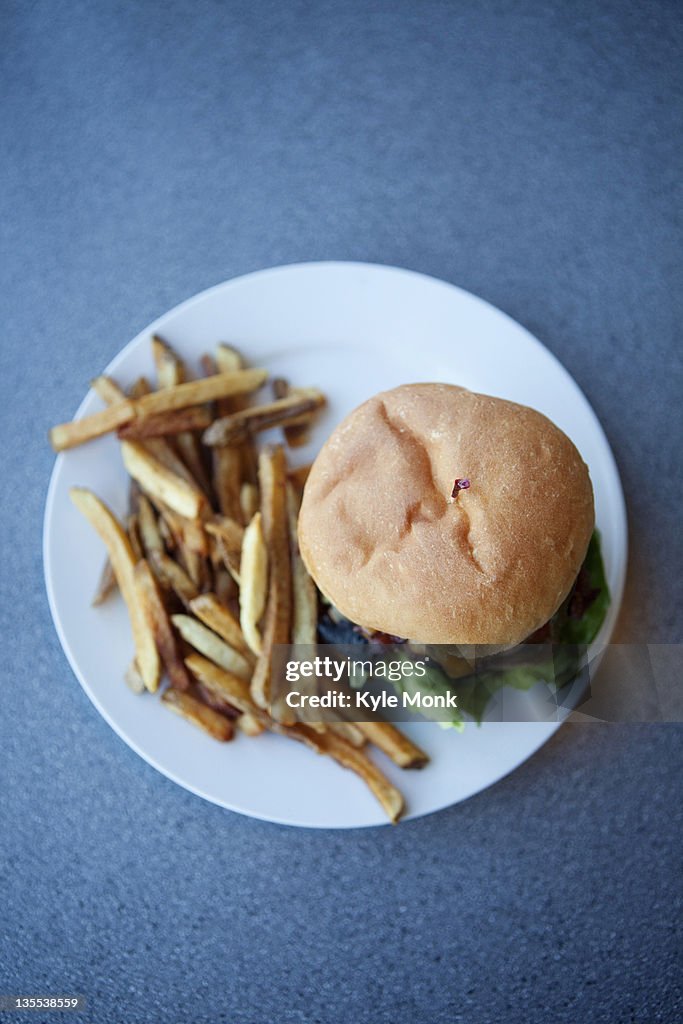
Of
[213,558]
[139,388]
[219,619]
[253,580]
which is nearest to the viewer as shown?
[253,580]

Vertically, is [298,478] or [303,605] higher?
[298,478]

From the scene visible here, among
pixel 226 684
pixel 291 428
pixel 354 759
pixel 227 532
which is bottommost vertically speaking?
pixel 354 759

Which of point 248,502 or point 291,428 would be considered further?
point 291,428

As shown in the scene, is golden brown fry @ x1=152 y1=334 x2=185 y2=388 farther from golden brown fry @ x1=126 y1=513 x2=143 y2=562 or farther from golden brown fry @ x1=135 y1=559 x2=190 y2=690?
golden brown fry @ x1=135 y1=559 x2=190 y2=690

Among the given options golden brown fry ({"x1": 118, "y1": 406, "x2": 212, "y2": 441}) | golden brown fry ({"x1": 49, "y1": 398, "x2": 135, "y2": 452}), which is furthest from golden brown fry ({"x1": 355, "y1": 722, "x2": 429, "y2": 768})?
golden brown fry ({"x1": 49, "y1": 398, "x2": 135, "y2": 452})

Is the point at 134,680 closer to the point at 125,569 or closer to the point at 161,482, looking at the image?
the point at 125,569

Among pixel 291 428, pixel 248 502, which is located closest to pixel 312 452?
pixel 291 428

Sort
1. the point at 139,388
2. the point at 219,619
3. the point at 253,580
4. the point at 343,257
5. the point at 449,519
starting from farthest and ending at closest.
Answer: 1. the point at 343,257
2. the point at 139,388
3. the point at 219,619
4. the point at 253,580
5. the point at 449,519
